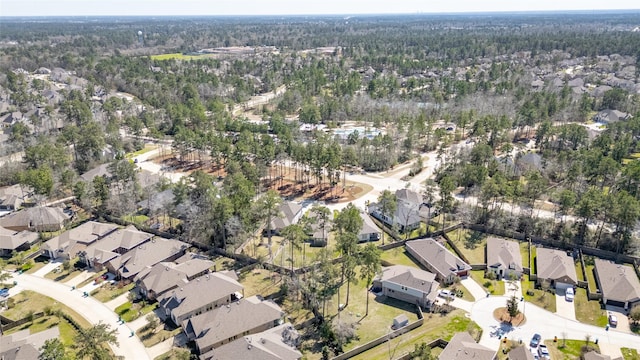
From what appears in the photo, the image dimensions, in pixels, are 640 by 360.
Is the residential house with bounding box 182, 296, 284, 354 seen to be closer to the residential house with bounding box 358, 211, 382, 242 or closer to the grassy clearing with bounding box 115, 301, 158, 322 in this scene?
the grassy clearing with bounding box 115, 301, 158, 322

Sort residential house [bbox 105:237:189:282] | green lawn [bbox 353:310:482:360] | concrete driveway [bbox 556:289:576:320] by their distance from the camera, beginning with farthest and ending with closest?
residential house [bbox 105:237:189:282] < concrete driveway [bbox 556:289:576:320] < green lawn [bbox 353:310:482:360]

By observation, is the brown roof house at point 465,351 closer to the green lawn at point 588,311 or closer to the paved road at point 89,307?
the green lawn at point 588,311

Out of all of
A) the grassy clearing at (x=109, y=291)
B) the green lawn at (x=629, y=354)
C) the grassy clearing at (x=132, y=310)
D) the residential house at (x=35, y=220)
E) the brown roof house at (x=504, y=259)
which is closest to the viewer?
the green lawn at (x=629, y=354)

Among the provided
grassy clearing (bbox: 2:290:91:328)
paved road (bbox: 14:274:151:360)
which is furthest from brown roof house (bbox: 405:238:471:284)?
grassy clearing (bbox: 2:290:91:328)

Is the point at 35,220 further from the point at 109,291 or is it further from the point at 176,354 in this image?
the point at 176,354

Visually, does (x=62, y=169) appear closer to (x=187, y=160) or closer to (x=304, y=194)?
(x=187, y=160)

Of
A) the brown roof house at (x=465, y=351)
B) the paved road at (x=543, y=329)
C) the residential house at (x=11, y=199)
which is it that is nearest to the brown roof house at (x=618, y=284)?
the paved road at (x=543, y=329)
